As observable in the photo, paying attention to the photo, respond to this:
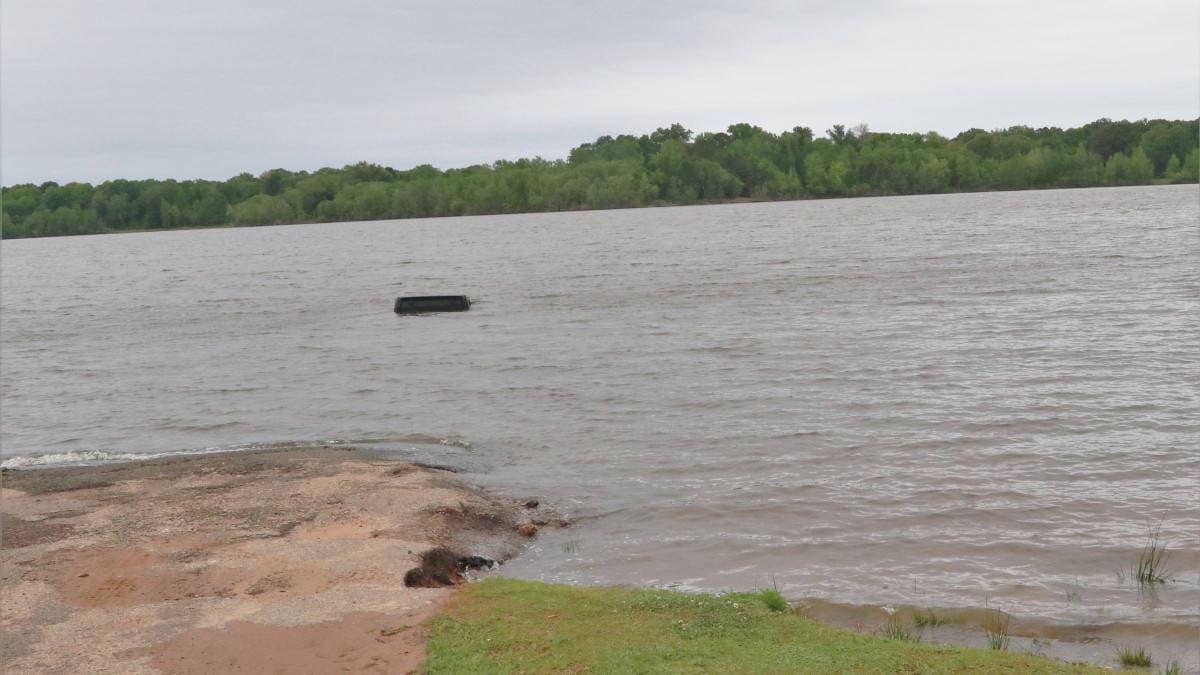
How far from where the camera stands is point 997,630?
352 inches

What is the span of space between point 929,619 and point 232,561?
20.8 feet

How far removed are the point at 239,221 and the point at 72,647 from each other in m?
188

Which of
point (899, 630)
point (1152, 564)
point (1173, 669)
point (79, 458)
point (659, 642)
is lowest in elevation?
point (79, 458)

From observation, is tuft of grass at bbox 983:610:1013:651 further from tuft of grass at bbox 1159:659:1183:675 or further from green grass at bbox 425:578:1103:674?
tuft of grass at bbox 1159:659:1183:675

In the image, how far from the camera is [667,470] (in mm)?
15141

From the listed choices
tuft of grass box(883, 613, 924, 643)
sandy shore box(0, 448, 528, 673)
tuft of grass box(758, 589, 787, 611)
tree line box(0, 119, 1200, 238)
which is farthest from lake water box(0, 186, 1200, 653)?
tree line box(0, 119, 1200, 238)

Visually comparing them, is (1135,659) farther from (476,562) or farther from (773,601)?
(476,562)

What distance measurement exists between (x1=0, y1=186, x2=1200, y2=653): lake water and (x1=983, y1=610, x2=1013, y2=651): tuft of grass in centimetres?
51

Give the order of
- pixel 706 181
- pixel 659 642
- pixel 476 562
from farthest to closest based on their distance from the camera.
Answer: pixel 706 181 < pixel 476 562 < pixel 659 642

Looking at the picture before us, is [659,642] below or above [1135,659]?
above

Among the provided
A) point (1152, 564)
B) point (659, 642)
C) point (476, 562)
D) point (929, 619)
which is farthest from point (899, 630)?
point (476, 562)

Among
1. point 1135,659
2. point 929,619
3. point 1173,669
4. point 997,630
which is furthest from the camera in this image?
point 929,619

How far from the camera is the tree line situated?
559ft

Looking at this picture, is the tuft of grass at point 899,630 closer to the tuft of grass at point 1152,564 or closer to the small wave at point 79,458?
the tuft of grass at point 1152,564
